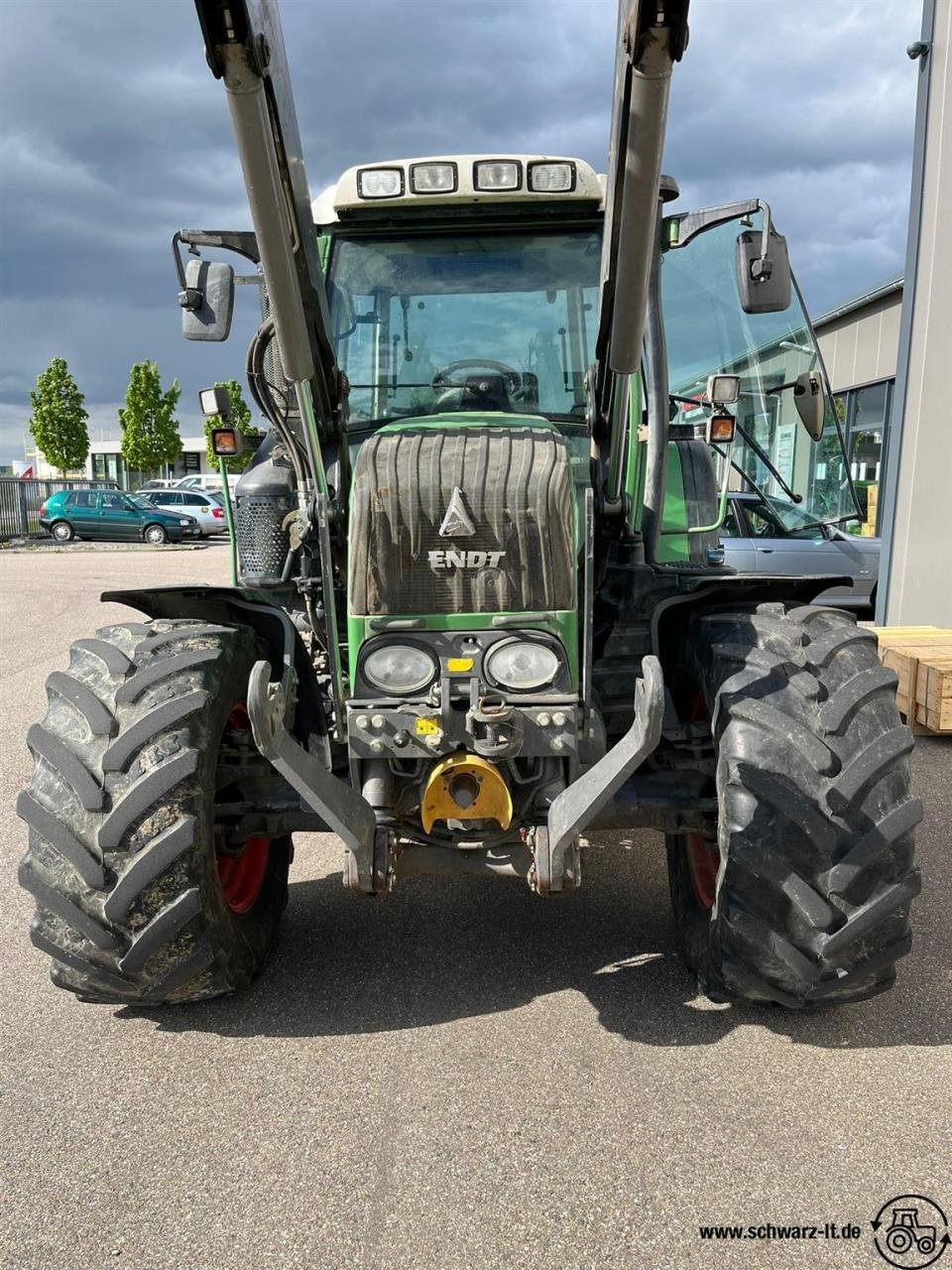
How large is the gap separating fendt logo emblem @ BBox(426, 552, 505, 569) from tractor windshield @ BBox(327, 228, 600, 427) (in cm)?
123

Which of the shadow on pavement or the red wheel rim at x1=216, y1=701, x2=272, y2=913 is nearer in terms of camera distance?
the shadow on pavement

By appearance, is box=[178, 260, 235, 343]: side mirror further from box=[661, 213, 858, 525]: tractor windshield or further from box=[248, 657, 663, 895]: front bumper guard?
box=[661, 213, 858, 525]: tractor windshield

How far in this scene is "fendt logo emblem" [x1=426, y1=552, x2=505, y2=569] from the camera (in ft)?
9.77

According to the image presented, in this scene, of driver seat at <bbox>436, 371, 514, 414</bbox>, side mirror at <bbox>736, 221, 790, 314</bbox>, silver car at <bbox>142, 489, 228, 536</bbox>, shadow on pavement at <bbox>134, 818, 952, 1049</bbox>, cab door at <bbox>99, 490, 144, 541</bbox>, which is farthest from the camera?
silver car at <bbox>142, 489, 228, 536</bbox>

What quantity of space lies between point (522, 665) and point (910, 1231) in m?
1.68

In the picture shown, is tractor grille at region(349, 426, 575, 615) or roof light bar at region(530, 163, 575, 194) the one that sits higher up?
roof light bar at region(530, 163, 575, 194)

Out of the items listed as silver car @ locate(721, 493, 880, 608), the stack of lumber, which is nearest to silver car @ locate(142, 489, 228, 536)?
silver car @ locate(721, 493, 880, 608)

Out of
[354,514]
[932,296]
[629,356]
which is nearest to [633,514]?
[629,356]

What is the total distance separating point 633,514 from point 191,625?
184cm

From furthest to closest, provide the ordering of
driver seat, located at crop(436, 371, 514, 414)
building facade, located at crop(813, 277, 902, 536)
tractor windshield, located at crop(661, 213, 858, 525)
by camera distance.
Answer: building facade, located at crop(813, 277, 902, 536) → tractor windshield, located at crop(661, 213, 858, 525) → driver seat, located at crop(436, 371, 514, 414)

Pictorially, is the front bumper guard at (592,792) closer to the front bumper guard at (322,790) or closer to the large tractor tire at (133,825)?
the front bumper guard at (322,790)

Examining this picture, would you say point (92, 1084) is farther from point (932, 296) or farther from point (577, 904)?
point (932, 296)

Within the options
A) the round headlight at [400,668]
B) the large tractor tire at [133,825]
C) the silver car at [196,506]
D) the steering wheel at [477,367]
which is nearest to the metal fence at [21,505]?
the silver car at [196,506]

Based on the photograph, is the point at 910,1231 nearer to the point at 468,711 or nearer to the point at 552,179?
the point at 468,711
